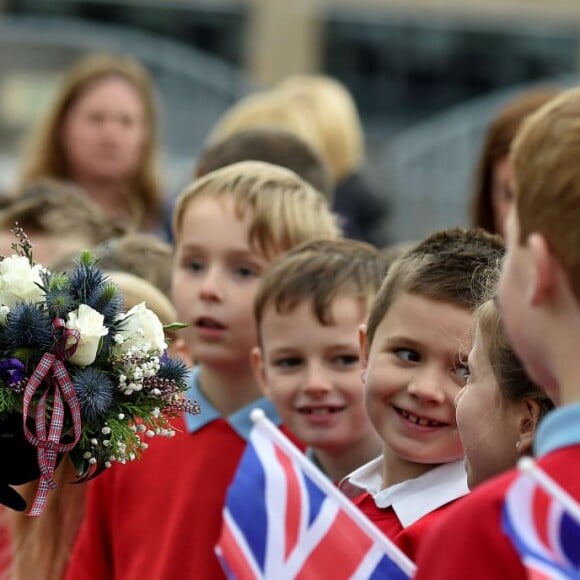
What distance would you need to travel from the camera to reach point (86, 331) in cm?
326

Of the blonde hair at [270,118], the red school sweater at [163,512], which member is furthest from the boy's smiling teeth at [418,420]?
the blonde hair at [270,118]

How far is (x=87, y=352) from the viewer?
328 centimetres

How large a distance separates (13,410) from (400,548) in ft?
2.64

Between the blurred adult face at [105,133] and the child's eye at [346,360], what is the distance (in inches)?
141

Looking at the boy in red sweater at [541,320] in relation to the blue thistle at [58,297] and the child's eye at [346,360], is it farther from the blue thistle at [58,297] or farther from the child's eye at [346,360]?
the child's eye at [346,360]

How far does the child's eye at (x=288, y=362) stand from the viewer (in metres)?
4.29

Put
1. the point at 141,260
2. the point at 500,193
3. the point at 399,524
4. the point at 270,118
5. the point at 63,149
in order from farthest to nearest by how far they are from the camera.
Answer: the point at 63,149 < the point at 270,118 < the point at 500,193 < the point at 141,260 < the point at 399,524

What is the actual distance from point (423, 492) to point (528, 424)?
527 millimetres

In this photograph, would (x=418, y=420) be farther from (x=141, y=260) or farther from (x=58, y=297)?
(x=141, y=260)

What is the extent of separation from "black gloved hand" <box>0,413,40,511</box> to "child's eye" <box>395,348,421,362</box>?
84 cm

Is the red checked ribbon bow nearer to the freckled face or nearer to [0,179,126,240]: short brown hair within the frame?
the freckled face

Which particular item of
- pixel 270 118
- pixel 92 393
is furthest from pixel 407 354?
pixel 270 118

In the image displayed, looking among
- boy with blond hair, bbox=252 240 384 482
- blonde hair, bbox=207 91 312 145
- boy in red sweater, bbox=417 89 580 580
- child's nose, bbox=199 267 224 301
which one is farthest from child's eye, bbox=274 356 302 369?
blonde hair, bbox=207 91 312 145

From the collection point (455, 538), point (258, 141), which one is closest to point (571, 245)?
point (455, 538)
